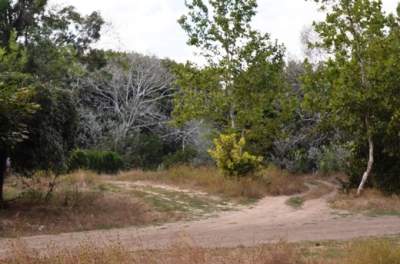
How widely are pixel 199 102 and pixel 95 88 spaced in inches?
511

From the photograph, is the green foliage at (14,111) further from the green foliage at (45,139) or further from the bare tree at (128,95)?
the bare tree at (128,95)

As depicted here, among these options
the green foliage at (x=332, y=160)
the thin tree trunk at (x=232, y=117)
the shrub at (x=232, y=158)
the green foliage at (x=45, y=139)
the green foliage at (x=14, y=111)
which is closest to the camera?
the green foliage at (x=14, y=111)

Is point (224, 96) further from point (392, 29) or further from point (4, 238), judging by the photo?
point (4, 238)

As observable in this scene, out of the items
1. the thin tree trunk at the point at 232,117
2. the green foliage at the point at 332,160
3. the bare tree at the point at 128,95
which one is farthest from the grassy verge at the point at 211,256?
the bare tree at the point at 128,95

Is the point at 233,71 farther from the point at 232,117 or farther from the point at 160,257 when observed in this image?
the point at 160,257

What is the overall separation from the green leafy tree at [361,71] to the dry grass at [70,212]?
7.77m

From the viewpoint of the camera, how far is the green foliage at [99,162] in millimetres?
29906

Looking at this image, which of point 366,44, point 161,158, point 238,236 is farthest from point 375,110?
point 161,158

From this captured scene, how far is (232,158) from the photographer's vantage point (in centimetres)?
2419

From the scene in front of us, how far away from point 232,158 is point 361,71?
20.5 ft

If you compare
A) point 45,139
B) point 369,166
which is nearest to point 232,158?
point 369,166

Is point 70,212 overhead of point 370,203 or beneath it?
beneath

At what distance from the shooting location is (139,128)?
124 feet

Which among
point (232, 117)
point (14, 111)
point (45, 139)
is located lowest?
point (45, 139)
